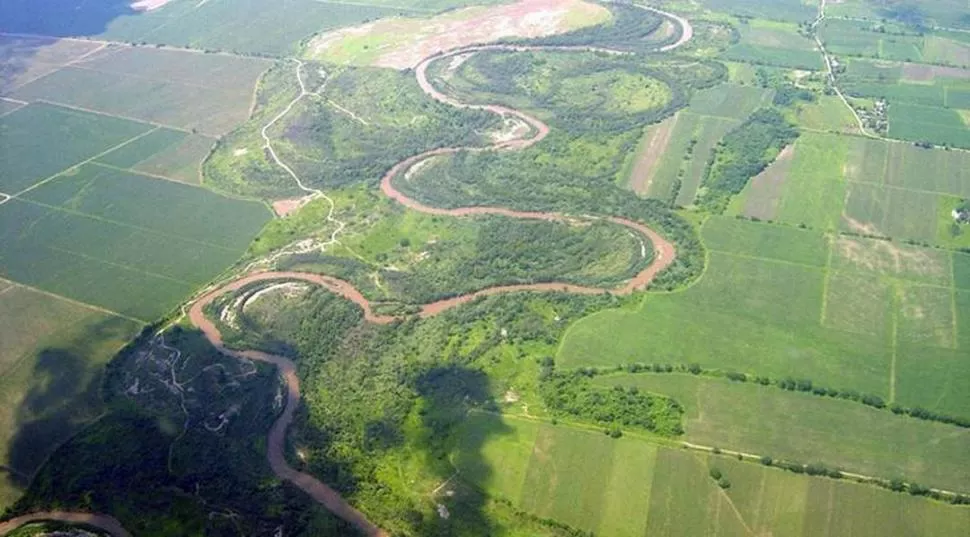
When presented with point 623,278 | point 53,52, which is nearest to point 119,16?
point 53,52

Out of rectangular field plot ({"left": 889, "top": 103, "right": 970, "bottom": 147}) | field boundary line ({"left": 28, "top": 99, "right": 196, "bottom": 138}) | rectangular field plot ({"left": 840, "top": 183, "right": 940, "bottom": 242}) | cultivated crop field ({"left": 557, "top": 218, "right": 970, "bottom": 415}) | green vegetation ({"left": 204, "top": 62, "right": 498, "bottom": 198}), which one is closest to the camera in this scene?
cultivated crop field ({"left": 557, "top": 218, "right": 970, "bottom": 415})

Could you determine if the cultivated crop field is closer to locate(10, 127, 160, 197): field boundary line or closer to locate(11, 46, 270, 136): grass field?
locate(11, 46, 270, 136): grass field

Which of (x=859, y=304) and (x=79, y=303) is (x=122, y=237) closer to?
(x=79, y=303)

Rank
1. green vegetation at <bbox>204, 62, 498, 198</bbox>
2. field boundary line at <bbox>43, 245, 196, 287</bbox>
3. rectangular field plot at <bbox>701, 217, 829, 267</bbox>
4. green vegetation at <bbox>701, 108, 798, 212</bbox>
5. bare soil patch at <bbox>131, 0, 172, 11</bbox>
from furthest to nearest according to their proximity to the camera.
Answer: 1. bare soil patch at <bbox>131, 0, 172, 11</bbox>
2. green vegetation at <bbox>204, 62, 498, 198</bbox>
3. green vegetation at <bbox>701, 108, 798, 212</bbox>
4. rectangular field plot at <bbox>701, 217, 829, 267</bbox>
5. field boundary line at <bbox>43, 245, 196, 287</bbox>

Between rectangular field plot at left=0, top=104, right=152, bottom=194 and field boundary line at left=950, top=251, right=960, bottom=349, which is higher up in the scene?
rectangular field plot at left=0, top=104, right=152, bottom=194

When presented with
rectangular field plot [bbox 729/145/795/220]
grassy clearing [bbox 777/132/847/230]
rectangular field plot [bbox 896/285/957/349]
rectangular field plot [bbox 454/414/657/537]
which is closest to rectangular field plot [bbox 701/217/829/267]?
rectangular field plot [bbox 729/145/795/220]
